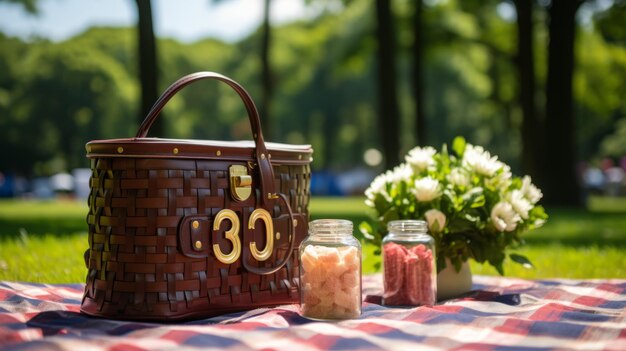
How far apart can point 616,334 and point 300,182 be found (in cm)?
133

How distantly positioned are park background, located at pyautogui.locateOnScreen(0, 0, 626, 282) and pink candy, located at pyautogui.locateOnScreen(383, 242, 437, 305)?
1.54 metres

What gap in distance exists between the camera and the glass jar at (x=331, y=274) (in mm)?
2311

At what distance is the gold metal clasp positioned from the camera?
240 cm

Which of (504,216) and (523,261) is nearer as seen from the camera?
(504,216)

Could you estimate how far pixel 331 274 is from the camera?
2.32 meters

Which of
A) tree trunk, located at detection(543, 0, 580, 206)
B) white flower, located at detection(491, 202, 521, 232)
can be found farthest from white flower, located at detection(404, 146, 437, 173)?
tree trunk, located at detection(543, 0, 580, 206)

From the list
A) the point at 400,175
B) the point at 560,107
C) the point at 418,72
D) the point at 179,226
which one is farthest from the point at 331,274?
the point at 418,72

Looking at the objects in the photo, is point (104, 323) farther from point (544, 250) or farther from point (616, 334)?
point (544, 250)

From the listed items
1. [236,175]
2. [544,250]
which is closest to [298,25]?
[544,250]

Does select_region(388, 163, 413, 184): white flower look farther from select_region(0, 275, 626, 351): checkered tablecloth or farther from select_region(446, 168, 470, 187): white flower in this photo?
select_region(0, 275, 626, 351): checkered tablecloth

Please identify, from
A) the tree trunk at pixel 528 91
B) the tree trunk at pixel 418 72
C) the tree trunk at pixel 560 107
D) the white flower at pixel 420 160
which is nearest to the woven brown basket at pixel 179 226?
the white flower at pixel 420 160

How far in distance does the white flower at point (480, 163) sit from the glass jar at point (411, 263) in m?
0.55

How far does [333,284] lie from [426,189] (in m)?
0.72

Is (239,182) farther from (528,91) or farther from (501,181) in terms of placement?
(528,91)
